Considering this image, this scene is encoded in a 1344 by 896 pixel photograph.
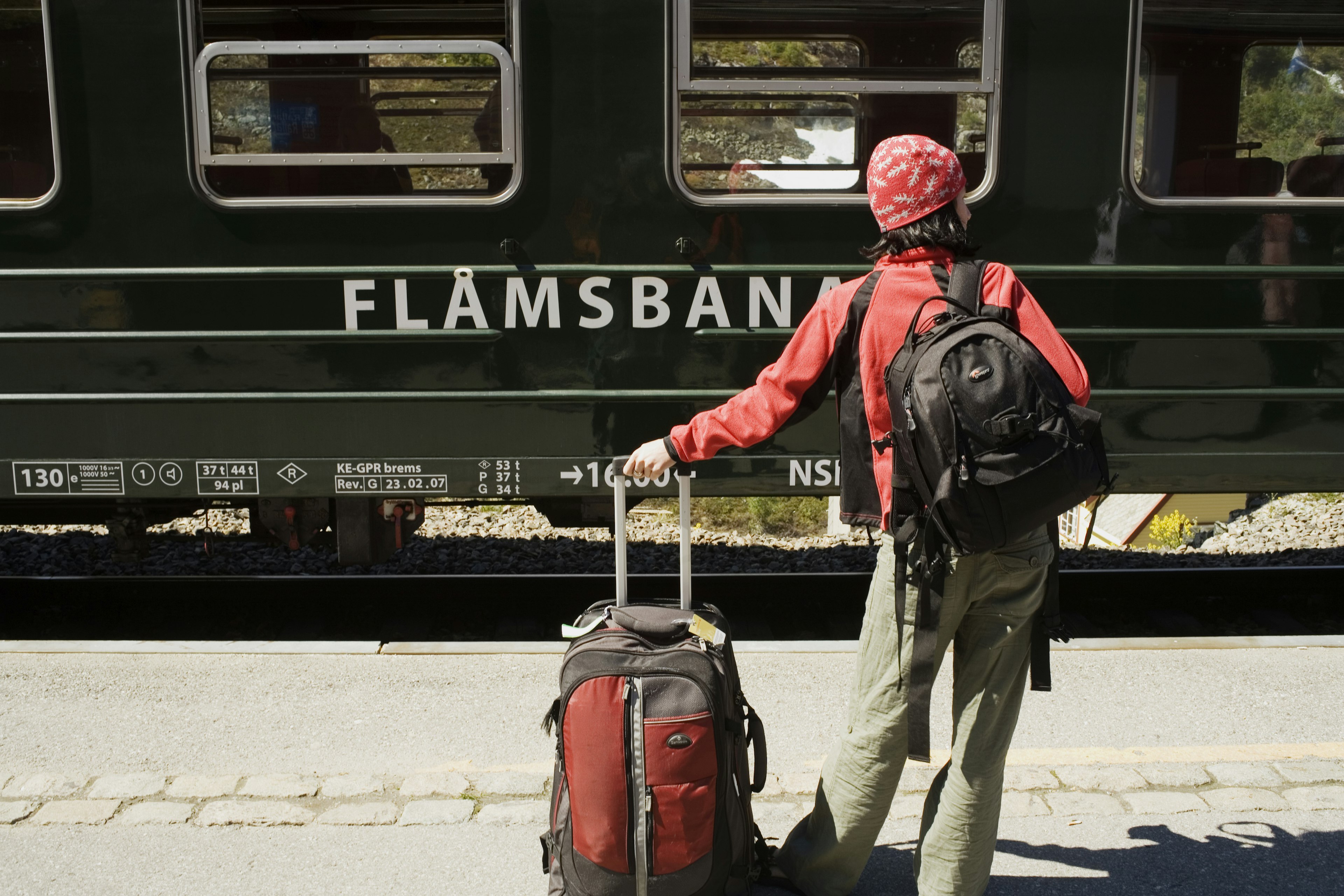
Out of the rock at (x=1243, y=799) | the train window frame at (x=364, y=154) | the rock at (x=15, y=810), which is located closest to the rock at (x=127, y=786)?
the rock at (x=15, y=810)

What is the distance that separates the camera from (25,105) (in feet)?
13.4

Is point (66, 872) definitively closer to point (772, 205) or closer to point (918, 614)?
point (918, 614)

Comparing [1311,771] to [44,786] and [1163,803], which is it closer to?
[1163,803]

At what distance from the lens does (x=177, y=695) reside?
3764mm

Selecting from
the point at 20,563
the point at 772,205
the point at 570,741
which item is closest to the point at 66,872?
the point at 570,741

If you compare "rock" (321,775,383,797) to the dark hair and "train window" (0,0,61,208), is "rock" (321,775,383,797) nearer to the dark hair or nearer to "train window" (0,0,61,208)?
the dark hair

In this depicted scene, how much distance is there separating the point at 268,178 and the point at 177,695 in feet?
5.66

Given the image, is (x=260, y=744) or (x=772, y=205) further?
(x=772, y=205)

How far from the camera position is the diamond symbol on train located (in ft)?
13.7

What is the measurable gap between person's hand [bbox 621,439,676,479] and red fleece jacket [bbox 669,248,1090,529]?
27 mm

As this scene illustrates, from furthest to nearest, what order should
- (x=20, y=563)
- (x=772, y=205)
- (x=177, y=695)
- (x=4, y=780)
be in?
(x=20, y=563) < (x=772, y=205) < (x=177, y=695) < (x=4, y=780)

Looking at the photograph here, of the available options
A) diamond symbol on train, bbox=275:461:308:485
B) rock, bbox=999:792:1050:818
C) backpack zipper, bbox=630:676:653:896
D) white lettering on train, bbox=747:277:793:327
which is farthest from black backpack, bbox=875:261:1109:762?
diamond symbol on train, bbox=275:461:308:485

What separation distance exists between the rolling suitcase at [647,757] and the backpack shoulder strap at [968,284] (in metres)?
0.70

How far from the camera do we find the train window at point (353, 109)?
3.97 m
